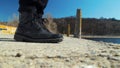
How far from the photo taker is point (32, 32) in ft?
10.1

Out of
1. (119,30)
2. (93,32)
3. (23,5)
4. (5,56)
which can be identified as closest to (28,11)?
(23,5)

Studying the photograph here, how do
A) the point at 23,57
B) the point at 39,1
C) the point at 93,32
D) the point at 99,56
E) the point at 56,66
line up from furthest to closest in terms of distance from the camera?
the point at 93,32 < the point at 39,1 < the point at 99,56 < the point at 23,57 < the point at 56,66

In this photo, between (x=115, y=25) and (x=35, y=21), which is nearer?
(x=35, y=21)

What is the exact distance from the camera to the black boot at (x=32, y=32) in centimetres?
300

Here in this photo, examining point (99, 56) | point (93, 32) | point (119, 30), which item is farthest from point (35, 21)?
point (119, 30)

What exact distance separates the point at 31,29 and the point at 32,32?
0.03 meters

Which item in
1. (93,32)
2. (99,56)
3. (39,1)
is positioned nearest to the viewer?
(99,56)

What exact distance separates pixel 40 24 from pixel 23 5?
277mm

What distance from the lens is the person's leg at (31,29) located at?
9.87 feet

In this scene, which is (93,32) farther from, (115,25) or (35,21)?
(35,21)

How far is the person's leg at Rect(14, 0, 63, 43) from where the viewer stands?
301cm

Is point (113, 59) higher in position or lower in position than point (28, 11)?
lower

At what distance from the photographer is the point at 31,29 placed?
308cm

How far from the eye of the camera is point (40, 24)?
124 inches
